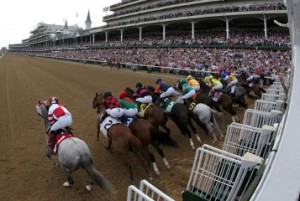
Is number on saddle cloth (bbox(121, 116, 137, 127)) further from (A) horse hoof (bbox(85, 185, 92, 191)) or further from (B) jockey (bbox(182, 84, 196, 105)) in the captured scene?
(B) jockey (bbox(182, 84, 196, 105))

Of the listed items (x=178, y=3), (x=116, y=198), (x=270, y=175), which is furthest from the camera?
(x=178, y=3)

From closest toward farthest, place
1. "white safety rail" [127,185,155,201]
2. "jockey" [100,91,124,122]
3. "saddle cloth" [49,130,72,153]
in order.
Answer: "white safety rail" [127,185,155,201]
"saddle cloth" [49,130,72,153]
"jockey" [100,91,124,122]

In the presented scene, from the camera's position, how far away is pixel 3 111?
35.0ft

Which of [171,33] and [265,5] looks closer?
[265,5]

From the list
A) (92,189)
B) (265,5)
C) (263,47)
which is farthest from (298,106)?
(265,5)

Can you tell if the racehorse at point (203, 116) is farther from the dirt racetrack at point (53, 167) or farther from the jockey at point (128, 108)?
the jockey at point (128, 108)

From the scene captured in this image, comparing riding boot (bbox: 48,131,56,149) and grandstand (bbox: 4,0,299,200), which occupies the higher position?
grandstand (bbox: 4,0,299,200)

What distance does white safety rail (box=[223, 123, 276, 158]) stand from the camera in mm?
4348

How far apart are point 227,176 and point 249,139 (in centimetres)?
140

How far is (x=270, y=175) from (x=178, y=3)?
4346cm

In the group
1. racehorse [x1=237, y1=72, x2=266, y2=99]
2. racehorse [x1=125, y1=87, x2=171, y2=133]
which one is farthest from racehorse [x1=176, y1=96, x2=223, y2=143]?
racehorse [x1=237, y1=72, x2=266, y2=99]

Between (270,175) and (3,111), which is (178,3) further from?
(270,175)

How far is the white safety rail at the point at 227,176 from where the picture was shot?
3.23 metres

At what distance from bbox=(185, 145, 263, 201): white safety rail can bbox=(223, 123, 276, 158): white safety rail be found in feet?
2.66
